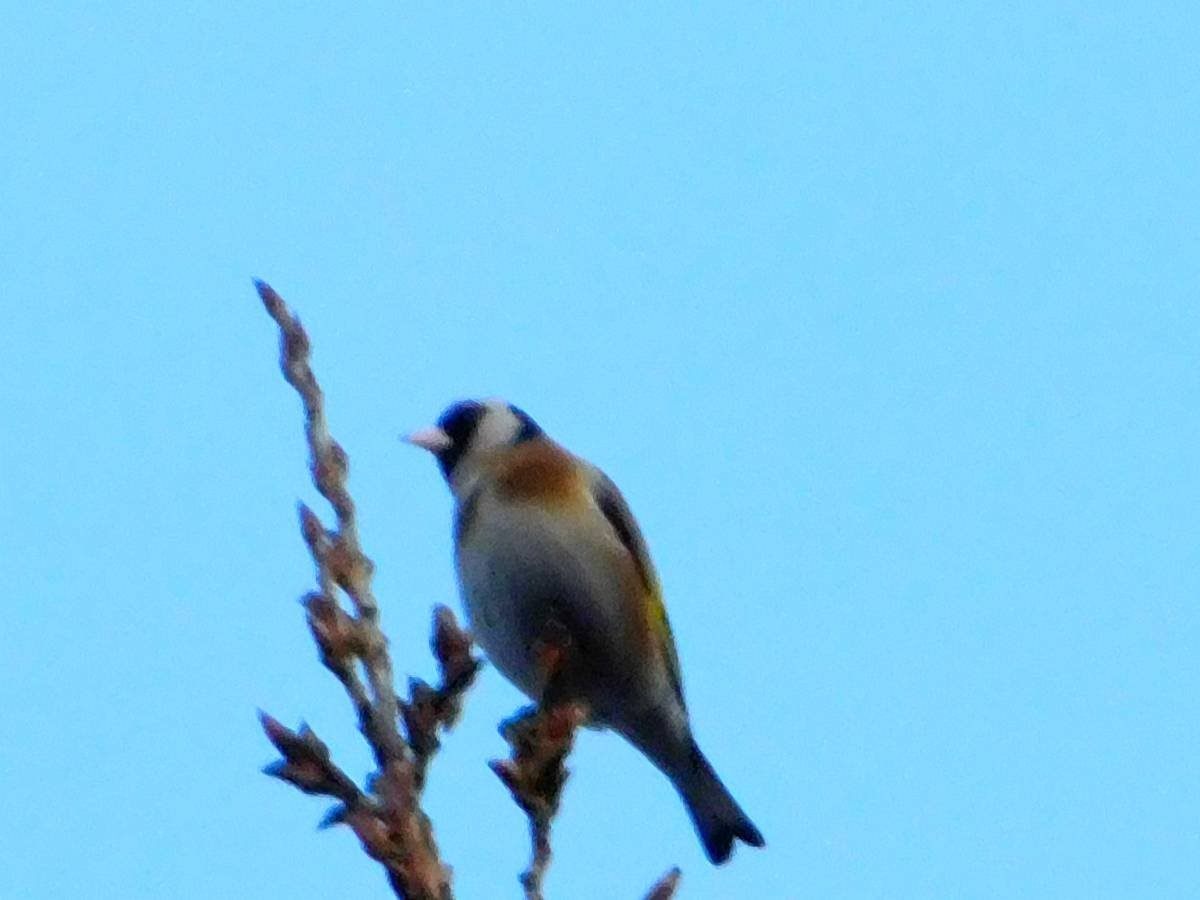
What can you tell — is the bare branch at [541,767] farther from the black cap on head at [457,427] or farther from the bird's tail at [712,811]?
the black cap on head at [457,427]

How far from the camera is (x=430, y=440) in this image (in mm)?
5930

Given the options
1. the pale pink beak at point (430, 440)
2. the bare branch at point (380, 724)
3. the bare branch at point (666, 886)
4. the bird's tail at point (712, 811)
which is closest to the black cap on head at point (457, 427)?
the pale pink beak at point (430, 440)

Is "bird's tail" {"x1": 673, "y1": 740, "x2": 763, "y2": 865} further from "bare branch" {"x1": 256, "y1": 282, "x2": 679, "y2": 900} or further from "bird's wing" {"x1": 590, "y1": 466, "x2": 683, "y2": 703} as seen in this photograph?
"bare branch" {"x1": 256, "y1": 282, "x2": 679, "y2": 900}

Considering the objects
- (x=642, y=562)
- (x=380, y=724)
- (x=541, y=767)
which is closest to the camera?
(x=380, y=724)

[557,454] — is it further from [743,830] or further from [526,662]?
[743,830]

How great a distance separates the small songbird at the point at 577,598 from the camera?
17.4 ft

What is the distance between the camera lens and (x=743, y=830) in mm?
5723

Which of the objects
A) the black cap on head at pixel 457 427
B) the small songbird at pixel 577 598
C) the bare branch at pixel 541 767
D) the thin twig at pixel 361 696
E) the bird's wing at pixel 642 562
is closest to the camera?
the thin twig at pixel 361 696

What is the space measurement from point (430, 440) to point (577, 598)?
82cm

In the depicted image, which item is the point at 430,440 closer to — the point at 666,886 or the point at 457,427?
the point at 457,427

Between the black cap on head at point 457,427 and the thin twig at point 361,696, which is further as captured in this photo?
the black cap on head at point 457,427

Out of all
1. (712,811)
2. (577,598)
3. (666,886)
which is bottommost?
(666,886)

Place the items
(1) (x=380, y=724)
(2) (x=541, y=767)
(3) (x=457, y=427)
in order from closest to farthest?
(1) (x=380, y=724)
(2) (x=541, y=767)
(3) (x=457, y=427)

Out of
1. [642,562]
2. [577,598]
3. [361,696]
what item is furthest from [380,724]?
[642,562]
